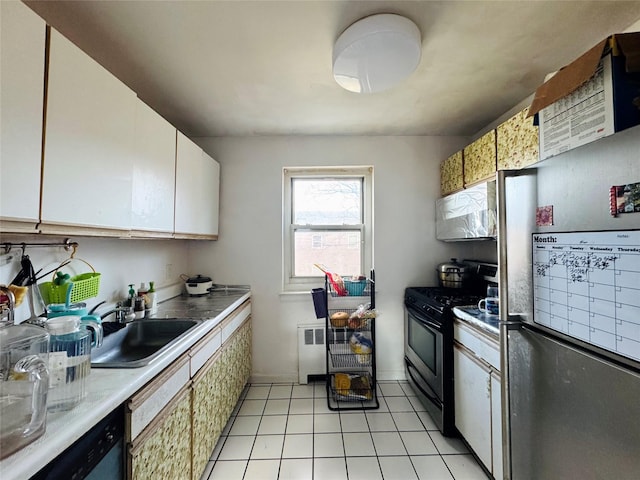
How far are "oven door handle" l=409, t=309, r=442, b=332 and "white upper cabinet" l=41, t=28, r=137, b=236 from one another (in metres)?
1.94

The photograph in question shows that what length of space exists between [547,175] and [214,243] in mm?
2504

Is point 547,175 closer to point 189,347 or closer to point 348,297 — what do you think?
point 189,347

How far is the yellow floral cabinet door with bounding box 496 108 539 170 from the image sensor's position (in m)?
1.44

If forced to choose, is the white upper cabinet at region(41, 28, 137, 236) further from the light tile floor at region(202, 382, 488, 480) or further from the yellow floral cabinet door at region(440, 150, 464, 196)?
the yellow floral cabinet door at region(440, 150, 464, 196)

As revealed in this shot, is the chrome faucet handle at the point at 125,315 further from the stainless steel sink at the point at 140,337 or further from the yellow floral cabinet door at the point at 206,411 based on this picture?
the yellow floral cabinet door at the point at 206,411

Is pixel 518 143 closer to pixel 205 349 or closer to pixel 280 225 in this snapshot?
pixel 280 225

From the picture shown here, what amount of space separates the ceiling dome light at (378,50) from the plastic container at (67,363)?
4.98 feet

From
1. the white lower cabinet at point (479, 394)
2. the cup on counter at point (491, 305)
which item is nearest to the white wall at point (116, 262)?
the white lower cabinet at point (479, 394)

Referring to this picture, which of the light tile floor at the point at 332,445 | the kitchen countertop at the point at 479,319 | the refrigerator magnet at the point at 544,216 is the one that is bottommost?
the light tile floor at the point at 332,445

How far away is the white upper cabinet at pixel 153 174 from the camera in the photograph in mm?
1412

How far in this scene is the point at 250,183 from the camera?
2672mm

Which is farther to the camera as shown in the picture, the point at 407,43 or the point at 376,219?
the point at 376,219

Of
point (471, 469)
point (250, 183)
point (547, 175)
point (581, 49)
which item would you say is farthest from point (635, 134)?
point (250, 183)

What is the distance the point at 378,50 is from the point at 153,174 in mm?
1343
